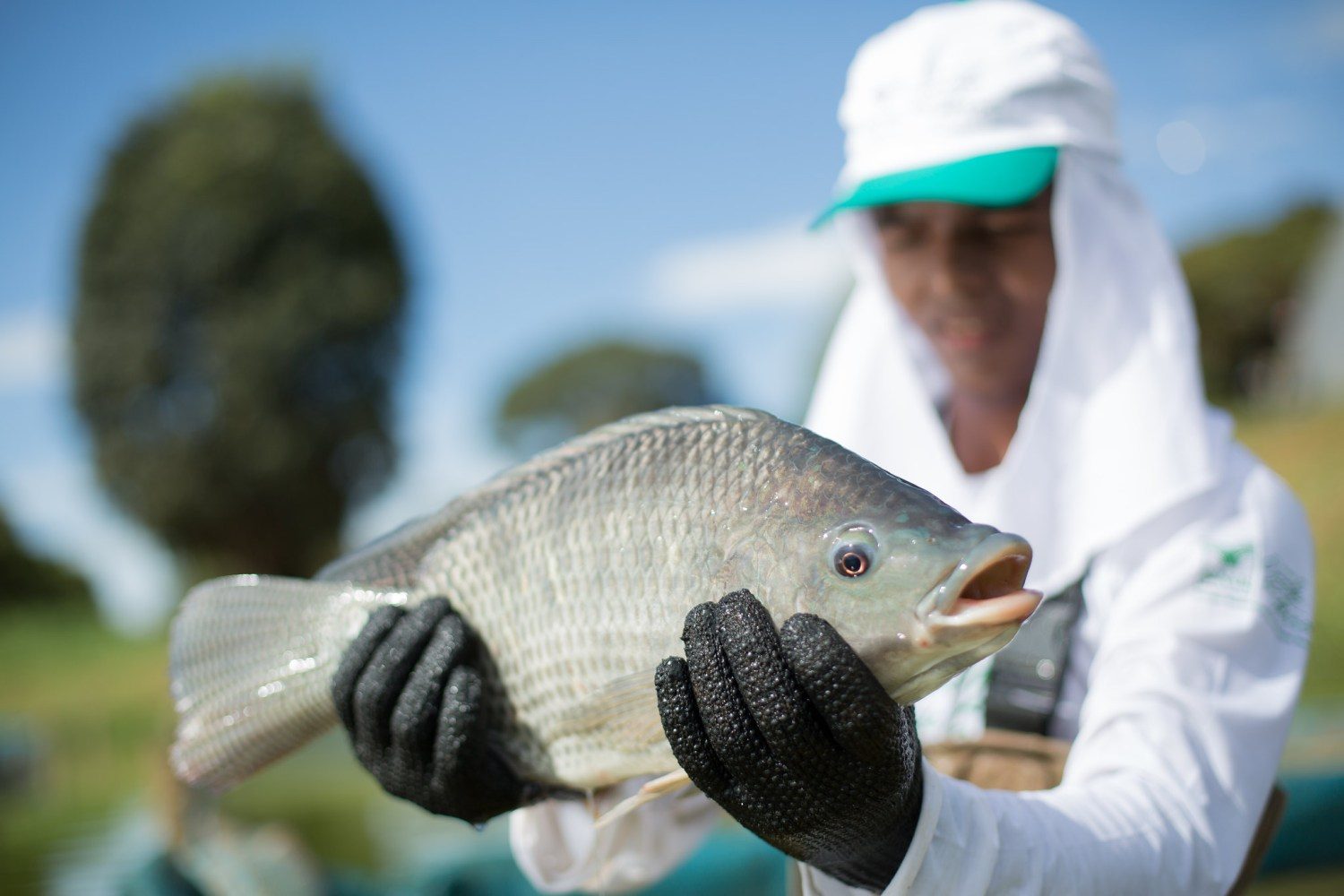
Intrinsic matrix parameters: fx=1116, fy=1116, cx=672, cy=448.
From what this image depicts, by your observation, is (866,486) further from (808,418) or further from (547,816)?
(808,418)

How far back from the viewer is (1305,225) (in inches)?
1312

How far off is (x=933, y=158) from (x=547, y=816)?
55.5 inches

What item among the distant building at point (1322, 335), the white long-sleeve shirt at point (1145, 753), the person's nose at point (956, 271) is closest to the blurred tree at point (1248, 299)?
the distant building at point (1322, 335)

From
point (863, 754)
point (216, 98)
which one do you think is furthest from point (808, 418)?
point (216, 98)

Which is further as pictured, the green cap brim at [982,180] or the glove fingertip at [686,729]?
the green cap brim at [982,180]

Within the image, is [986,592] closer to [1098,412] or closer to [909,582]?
[909,582]

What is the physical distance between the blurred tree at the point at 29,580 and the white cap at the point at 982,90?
25058mm

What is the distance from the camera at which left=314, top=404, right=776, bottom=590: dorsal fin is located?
1.53m

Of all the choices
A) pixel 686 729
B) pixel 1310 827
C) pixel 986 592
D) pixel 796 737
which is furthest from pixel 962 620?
pixel 1310 827

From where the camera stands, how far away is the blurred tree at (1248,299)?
96.6ft

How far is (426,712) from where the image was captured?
1649mm

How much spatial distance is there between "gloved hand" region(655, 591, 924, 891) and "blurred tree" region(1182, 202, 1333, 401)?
97.4 ft

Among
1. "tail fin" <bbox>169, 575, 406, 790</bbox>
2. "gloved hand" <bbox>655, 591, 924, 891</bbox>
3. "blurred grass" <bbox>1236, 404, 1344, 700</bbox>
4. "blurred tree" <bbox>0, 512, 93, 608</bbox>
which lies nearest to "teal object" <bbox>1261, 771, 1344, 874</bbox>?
"blurred grass" <bbox>1236, 404, 1344, 700</bbox>

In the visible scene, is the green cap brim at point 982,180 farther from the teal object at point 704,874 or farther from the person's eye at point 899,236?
the teal object at point 704,874
